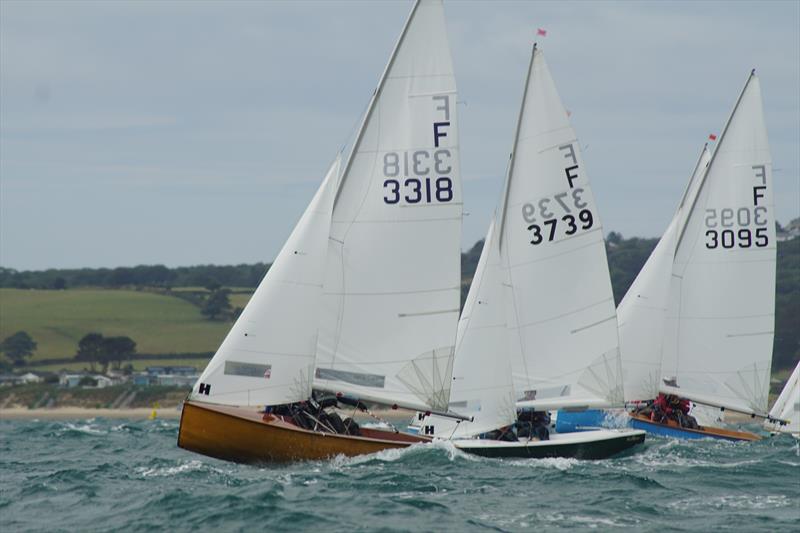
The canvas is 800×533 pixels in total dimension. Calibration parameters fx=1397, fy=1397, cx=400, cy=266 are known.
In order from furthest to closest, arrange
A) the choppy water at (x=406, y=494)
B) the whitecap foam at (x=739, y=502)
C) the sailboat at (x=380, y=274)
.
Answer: the sailboat at (x=380, y=274) < the whitecap foam at (x=739, y=502) < the choppy water at (x=406, y=494)

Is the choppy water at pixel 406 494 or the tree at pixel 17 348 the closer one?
the choppy water at pixel 406 494

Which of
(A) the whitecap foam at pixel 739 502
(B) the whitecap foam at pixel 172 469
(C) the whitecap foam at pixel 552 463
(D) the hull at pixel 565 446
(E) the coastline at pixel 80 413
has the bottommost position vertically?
(E) the coastline at pixel 80 413

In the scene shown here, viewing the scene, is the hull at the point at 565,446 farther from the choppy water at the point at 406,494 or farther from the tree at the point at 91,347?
the tree at the point at 91,347

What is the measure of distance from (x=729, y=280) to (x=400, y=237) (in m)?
14.4

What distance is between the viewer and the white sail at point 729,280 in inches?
1577

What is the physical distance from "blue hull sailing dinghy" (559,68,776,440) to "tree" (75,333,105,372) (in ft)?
254

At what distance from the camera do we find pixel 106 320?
130000 millimetres

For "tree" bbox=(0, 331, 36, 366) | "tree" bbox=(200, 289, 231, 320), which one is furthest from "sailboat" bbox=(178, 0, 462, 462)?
"tree" bbox=(200, 289, 231, 320)

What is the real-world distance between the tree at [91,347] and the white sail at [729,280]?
78200 mm

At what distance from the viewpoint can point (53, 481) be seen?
89.3 feet

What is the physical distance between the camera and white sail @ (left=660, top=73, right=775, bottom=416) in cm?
4006

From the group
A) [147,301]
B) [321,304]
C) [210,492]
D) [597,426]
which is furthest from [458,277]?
[147,301]

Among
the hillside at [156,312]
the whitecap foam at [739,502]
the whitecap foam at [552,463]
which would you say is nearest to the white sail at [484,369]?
the whitecap foam at [552,463]

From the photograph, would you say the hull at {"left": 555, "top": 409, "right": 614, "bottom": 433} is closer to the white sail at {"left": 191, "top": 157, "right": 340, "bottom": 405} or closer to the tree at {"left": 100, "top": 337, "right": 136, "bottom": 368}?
the white sail at {"left": 191, "top": 157, "right": 340, "bottom": 405}
